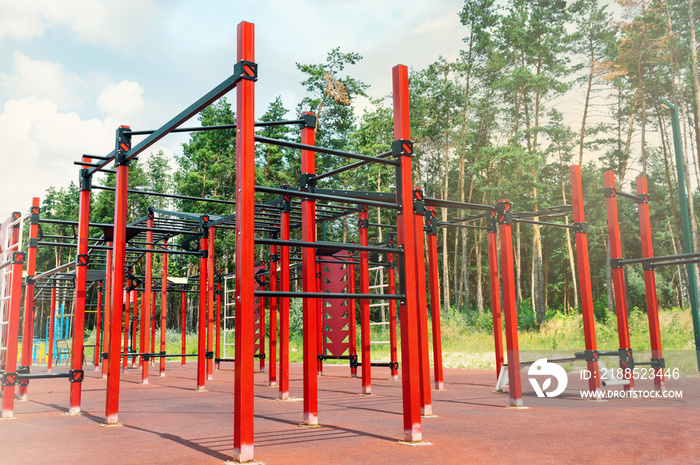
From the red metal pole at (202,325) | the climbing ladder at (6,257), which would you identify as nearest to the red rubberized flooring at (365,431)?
the red metal pole at (202,325)

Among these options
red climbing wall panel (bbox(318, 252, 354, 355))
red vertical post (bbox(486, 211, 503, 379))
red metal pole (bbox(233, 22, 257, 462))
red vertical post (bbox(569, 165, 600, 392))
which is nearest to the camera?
red metal pole (bbox(233, 22, 257, 462))

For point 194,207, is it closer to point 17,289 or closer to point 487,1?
point 487,1

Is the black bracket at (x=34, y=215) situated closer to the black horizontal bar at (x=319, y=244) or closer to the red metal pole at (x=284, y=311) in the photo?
the red metal pole at (x=284, y=311)

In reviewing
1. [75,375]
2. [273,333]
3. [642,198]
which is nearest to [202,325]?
[273,333]

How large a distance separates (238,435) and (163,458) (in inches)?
36.1

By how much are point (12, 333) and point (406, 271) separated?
6108mm

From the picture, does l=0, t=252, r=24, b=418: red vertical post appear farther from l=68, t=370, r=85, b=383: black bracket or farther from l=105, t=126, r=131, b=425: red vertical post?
l=105, t=126, r=131, b=425: red vertical post

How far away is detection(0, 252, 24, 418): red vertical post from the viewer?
805cm

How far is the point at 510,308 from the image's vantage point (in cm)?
894

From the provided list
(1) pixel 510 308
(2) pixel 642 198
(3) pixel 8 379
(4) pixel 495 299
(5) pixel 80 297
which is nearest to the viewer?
(3) pixel 8 379

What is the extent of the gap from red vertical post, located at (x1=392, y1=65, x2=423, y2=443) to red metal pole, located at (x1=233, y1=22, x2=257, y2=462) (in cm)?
173

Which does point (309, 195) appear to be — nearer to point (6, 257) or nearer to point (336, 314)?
point (6, 257)

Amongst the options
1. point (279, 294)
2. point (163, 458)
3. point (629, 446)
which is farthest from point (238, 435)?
point (629, 446)

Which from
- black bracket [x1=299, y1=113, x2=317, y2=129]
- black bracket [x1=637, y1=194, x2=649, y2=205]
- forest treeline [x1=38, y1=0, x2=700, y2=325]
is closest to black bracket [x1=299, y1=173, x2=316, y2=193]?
black bracket [x1=299, y1=113, x2=317, y2=129]
